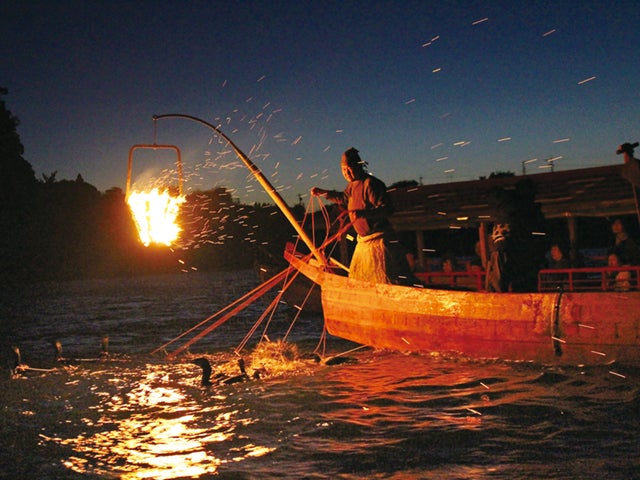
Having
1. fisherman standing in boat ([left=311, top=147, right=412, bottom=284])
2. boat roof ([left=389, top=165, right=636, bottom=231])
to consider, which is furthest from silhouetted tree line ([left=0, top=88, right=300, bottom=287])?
fisherman standing in boat ([left=311, top=147, right=412, bottom=284])

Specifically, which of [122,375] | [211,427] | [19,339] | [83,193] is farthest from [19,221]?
[211,427]

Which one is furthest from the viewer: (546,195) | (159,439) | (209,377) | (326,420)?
(546,195)

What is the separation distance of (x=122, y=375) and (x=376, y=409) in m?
4.18

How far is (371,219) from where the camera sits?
795 centimetres

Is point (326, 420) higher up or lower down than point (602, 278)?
lower down

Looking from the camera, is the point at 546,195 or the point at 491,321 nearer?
the point at 491,321

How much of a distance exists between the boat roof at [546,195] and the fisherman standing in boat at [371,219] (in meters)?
4.32

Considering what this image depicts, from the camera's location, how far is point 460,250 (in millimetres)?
33406

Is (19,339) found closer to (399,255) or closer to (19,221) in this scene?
(399,255)

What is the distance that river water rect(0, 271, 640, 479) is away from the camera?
14.7 feet

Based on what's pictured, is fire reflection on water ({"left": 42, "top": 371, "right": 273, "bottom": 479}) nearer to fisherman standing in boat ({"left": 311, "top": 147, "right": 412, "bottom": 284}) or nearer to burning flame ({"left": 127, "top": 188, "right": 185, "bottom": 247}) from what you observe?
burning flame ({"left": 127, "top": 188, "right": 185, "bottom": 247})

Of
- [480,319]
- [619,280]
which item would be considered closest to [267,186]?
[480,319]

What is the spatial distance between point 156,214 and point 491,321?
4438mm

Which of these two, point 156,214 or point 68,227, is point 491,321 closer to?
point 156,214
